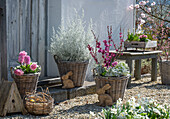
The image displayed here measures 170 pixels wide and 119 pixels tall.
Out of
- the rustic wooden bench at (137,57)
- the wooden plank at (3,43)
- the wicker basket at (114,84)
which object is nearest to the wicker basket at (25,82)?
the wooden plank at (3,43)

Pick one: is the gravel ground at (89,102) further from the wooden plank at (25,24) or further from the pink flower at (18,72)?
the wooden plank at (25,24)

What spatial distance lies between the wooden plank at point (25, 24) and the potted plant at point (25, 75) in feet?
3.16

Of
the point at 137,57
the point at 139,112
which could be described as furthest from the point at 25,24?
the point at 139,112

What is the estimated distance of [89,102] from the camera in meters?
4.52

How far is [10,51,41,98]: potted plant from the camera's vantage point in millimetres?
3775

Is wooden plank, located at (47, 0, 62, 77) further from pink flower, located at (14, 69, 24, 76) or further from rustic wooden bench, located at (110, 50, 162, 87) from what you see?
pink flower, located at (14, 69, 24, 76)

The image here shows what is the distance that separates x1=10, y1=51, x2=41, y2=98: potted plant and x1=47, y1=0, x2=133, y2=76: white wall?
135cm

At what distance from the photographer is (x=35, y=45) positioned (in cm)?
503

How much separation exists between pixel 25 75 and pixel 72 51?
43.5 inches

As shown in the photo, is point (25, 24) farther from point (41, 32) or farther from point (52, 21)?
point (52, 21)

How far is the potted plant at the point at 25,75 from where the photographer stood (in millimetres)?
3775

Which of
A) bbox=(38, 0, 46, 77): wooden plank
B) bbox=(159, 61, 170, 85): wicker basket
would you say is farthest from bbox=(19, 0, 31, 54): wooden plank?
bbox=(159, 61, 170, 85): wicker basket

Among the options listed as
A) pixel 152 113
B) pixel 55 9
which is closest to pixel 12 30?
pixel 55 9

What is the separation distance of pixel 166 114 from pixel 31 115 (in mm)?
1978
